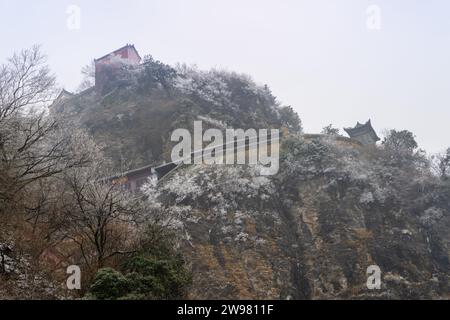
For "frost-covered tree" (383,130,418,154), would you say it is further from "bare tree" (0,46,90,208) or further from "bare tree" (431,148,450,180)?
"bare tree" (0,46,90,208)

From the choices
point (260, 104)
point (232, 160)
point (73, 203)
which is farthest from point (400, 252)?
point (260, 104)

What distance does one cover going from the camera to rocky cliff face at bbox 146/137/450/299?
81.1ft

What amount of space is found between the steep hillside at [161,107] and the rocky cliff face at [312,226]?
13024 mm

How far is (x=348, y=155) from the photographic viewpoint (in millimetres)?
35156

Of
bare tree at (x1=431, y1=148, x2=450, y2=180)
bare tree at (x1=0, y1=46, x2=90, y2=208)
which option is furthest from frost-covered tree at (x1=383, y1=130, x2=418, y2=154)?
bare tree at (x1=0, y1=46, x2=90, y2=208)

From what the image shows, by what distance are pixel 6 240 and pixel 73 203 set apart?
11.9 ft

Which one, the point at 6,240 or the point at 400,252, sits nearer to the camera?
the point at 6,240

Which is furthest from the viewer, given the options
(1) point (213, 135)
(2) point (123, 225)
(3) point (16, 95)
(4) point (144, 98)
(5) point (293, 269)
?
(4) point (144, 98)

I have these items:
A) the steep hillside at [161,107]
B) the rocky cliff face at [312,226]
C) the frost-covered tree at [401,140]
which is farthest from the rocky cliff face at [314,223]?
the steep hillside at [161,107]

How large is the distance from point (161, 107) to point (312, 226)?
85.9 ft

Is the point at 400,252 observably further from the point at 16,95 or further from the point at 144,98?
the point at 144,98

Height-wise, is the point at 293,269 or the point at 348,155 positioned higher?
the point at 348,155

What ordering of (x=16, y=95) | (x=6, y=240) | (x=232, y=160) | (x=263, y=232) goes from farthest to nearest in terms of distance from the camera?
(x=232, y=160)
(x=263, y=232)
(x=16, y=95)
(x=6, y=240)

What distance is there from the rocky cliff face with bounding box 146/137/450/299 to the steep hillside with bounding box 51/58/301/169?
13024 millimetres
